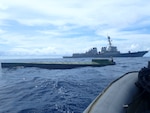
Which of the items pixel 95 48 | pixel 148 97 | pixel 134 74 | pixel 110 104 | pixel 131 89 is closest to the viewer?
pixel 110 104

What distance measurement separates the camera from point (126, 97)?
5520 mm

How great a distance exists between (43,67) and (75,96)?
35716mm

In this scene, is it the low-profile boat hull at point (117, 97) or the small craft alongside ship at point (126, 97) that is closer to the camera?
the low-profile boat hull at point (117, 97)

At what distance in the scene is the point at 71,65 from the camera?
49.4 m

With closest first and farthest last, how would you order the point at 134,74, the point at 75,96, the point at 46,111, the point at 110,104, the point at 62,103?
the point at 110,104
the point at 134,74
the point at 46,111
the point at 62,103
the point at 75,96

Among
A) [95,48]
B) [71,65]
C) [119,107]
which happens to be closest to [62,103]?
[119,107]

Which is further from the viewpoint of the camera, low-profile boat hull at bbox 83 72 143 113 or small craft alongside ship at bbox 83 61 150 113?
small craft alongside ship at bbox 83 61 150 113

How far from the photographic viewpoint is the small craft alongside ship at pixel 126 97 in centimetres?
459

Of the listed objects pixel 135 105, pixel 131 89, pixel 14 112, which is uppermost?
pixel 131 89

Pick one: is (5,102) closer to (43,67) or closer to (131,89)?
(131,89)

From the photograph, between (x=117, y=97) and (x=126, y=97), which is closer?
(x=117, y=97)

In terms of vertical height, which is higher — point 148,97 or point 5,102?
point 148,97

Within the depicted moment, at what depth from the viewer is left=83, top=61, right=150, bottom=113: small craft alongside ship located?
4.59 meters

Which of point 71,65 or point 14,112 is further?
point 71,65
